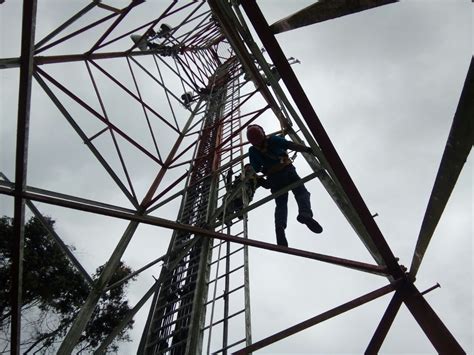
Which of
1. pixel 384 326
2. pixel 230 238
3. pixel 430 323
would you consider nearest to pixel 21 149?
pixel 230 238

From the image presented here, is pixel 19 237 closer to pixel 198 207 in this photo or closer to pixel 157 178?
pixel 157 178

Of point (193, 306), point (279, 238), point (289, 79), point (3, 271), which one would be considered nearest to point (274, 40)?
point (289, 79)

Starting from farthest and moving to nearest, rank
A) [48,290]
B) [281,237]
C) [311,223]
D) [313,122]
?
[48,290] → [281,237] → [311,223] → [313,122]

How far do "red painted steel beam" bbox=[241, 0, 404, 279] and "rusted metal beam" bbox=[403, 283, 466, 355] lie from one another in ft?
0.54

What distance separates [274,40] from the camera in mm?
2209

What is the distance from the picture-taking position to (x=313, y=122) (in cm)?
245

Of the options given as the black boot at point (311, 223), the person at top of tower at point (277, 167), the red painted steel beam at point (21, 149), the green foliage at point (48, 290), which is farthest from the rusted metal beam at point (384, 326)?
the green foliage at point (48, 290)

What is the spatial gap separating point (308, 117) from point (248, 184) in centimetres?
323

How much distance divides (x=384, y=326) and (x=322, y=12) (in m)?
2.25

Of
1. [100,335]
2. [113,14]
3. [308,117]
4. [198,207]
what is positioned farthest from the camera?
[100,335]

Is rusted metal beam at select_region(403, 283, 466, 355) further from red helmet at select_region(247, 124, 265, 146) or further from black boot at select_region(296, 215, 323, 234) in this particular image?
red helmet at select_region(247, 124, 265, 146)

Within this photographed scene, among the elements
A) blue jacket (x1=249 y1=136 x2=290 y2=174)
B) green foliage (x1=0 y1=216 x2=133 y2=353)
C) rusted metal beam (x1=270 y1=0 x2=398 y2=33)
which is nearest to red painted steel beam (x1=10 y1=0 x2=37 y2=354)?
rusted metal beam (x1=270 y1=0 x2=398 y2=33)

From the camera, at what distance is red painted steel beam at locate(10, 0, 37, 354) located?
109 inches

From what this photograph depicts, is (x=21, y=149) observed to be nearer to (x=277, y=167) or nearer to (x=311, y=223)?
(x=277, y=167)
